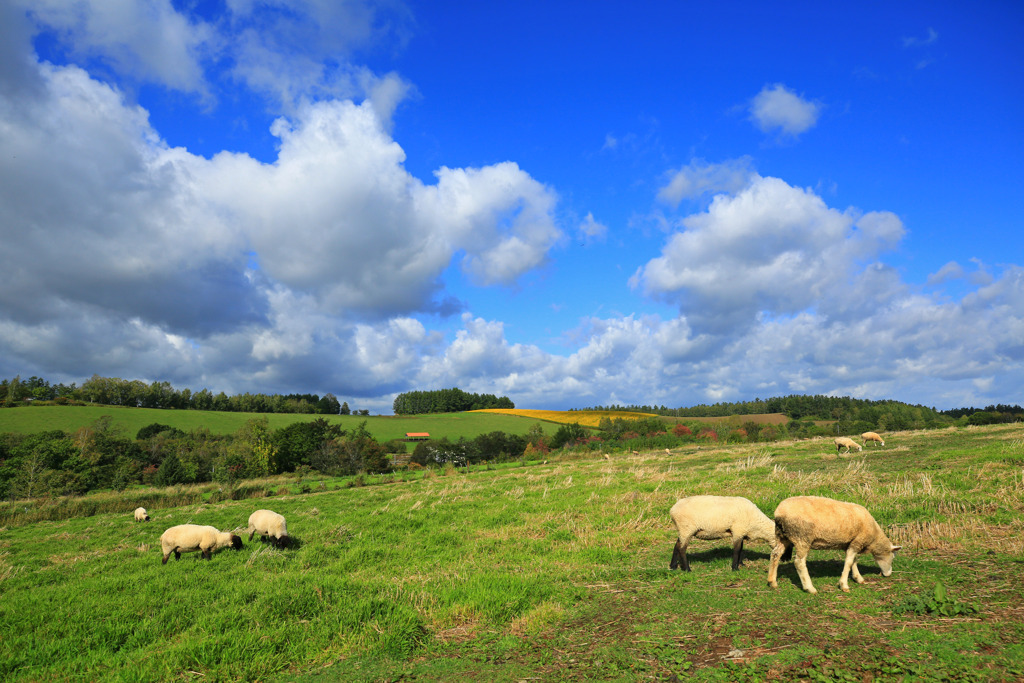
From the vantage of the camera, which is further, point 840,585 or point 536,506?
point 536,506

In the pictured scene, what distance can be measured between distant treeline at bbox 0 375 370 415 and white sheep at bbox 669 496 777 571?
418 ft

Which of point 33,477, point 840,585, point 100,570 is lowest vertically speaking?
point 33,477

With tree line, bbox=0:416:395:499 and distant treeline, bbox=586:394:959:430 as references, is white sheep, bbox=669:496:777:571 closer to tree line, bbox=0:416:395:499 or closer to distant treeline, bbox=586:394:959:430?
tree line, bbox=0:416:395:499

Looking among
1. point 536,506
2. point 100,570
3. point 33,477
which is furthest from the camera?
point 33,477

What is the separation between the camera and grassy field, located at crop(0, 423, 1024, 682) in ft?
20.1

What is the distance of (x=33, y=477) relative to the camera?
186 feet

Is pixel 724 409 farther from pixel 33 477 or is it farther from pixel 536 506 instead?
pixel 33 477

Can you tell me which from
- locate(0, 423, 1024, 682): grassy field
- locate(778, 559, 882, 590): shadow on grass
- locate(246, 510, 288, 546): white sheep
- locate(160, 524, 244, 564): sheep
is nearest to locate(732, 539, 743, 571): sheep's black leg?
locate(0, 423, 1024, 682): grassy field

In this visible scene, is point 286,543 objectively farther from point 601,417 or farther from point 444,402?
point 444,402

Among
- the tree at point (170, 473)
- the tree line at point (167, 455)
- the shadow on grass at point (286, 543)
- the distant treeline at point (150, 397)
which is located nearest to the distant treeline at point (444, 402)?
the distant treeline at point (150, 397)

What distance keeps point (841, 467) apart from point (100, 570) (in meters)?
30.7

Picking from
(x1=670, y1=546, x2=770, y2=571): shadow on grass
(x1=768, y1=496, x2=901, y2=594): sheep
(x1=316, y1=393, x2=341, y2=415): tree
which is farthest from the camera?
(x1=316, y1=393, x2=341, y2=415): tree

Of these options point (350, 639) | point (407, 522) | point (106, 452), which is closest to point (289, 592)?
point (350, 639)

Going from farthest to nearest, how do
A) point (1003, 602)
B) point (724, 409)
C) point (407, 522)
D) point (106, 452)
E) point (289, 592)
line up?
point (724, 409) < point (106, 452) < point (407, 522) < point (289, 592) < point (1003, 602)
